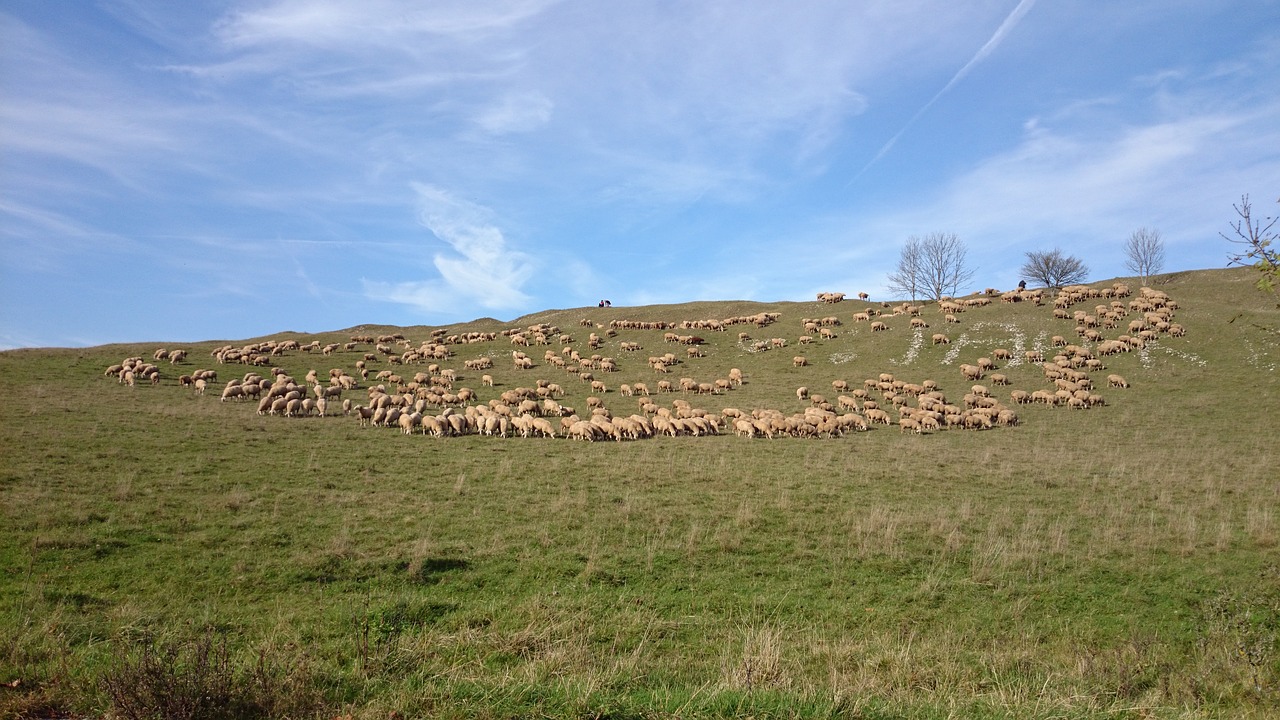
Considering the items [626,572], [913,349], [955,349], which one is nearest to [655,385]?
[913,349]

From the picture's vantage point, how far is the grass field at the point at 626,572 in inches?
290

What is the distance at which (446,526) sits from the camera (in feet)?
53.8

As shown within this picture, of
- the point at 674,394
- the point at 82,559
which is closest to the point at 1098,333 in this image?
the point at 674,394

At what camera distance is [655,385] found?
4631 cm

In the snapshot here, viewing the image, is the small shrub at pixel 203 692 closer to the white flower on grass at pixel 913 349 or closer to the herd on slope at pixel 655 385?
the herd on slope at pixel 655 385

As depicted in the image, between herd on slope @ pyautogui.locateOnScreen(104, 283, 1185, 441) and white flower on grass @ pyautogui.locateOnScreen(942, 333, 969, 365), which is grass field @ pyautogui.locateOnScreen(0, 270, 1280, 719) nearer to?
herd on slope @ pyautogui.locateOnScreen(104, 283, 1185, 441)

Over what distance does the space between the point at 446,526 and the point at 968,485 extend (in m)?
17.3

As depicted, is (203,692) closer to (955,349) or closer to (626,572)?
(626,572)

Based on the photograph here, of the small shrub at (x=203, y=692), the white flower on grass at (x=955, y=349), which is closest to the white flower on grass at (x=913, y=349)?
the white flower on grass at (x=955, y=349)

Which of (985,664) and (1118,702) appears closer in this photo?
(1118,702)

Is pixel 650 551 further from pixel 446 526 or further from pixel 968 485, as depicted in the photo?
pixel 968 485

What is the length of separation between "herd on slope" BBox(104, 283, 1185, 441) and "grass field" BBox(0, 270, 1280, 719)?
99.9 inches

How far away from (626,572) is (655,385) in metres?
32.8

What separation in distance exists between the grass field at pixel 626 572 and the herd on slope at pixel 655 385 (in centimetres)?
254
